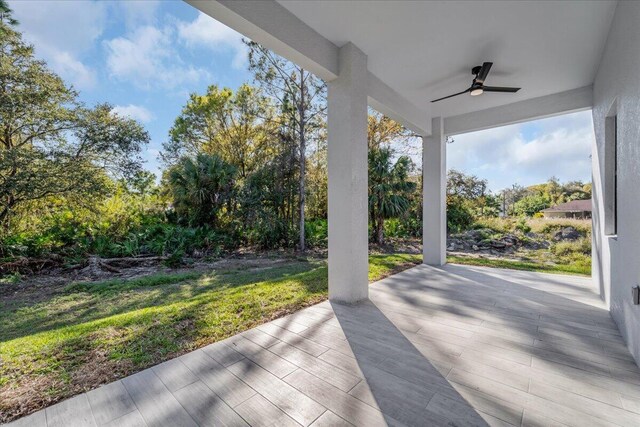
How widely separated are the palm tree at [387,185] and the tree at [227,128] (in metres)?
3.46

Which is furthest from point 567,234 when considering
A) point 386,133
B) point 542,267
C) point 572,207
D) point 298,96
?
point 572,207

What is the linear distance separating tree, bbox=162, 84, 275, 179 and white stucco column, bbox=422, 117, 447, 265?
488 centimetres

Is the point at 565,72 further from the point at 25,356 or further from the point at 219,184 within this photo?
the point at 219,184

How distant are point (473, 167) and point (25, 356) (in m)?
13.6

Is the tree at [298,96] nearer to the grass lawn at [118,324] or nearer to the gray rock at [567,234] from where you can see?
the grass lawn at [118,324]

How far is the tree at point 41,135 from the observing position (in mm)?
4867

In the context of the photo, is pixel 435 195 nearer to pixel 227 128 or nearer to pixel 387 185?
pixel 387 185

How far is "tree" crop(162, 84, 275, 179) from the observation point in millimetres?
8953

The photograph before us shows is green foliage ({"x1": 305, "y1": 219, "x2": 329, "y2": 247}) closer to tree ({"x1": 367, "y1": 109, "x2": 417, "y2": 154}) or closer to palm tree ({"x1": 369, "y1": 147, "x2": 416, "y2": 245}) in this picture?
palm tree ({"x1": 369, "y1": 147, "x2": 416, "y2": 245})

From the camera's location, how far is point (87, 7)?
140 inches

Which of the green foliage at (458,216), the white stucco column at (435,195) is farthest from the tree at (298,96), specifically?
the green foliage at (458,216)

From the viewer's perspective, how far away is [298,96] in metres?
7.51

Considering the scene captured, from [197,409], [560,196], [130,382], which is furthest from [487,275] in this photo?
[560,196]

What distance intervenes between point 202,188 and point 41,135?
344 centimetres
